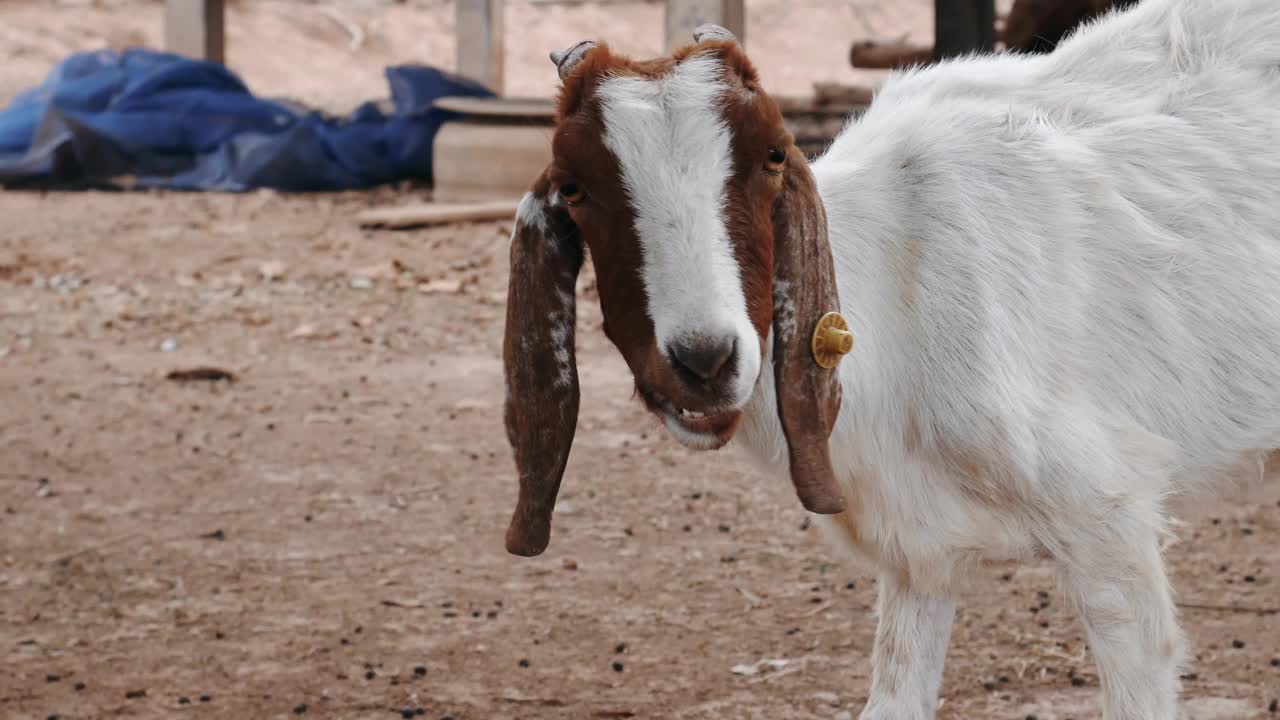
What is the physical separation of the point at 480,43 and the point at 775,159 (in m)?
10.7

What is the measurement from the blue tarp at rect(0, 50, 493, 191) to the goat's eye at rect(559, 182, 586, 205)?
28.6 ft

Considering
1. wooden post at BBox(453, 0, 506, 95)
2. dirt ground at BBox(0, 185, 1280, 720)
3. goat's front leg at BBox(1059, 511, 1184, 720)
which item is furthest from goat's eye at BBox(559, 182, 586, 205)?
wooden post at BBox(453, 0, 506, 95)

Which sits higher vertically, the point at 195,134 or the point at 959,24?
the point at 959,24

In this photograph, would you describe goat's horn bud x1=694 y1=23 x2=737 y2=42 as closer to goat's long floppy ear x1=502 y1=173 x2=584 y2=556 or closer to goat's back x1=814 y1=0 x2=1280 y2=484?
goat's long floppy ear x1=502 y1=173 x2=584 y2=556

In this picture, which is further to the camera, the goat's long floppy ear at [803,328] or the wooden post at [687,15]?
the wooden post at [687,15]

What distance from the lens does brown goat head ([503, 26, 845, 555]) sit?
238 centimetres

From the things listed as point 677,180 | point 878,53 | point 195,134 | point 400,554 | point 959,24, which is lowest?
point 400,554

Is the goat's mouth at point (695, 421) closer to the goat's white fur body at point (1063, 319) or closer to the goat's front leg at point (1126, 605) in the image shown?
the goat's white fur body at point (1063, 319)

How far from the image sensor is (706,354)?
2.32 meters

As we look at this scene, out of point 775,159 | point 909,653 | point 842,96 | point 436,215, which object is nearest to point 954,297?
point 775,159

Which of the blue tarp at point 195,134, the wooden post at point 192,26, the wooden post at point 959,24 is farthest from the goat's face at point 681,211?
the wooden post at point 192,26

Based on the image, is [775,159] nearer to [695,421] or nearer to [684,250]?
[684,250]

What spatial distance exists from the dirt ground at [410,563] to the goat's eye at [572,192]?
5.95ft

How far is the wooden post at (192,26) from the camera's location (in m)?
12.5
